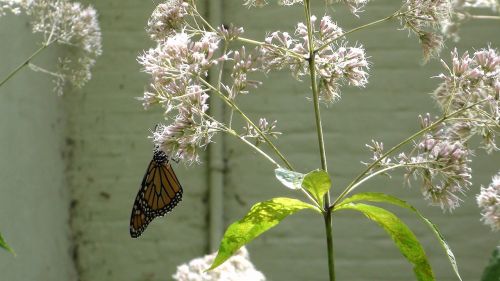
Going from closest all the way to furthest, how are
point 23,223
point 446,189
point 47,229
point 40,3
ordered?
point 446,189 → point 40,3 → point 23,223 → point 47,229

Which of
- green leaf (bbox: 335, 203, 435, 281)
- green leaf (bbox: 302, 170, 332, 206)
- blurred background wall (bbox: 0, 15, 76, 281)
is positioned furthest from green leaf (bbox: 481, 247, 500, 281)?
blurred background wall (bbox: 0, 15, 76, 281)

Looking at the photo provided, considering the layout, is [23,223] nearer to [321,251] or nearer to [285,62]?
[321,251]

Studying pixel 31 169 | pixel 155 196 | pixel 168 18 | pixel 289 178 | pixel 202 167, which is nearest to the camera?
pixel 289 178

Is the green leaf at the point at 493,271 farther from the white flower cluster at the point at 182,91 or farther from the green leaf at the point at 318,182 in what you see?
the white flower cluster at the point at 182,91

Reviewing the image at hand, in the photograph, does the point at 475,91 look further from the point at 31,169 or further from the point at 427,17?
the point at 31,169

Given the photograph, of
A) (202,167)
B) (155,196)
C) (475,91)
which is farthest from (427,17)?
(202,167)

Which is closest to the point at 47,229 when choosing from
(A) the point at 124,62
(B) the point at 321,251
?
(A) the point at 124,62
